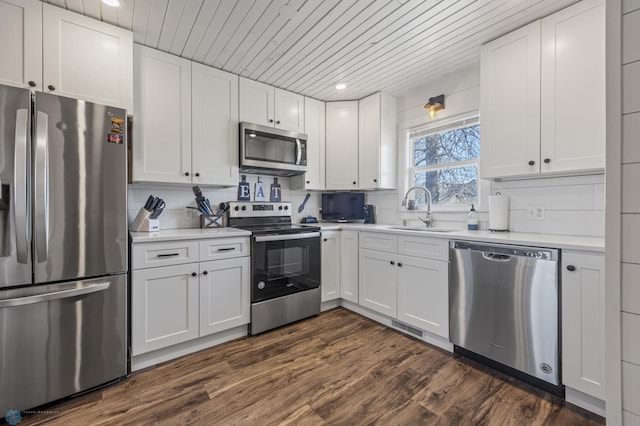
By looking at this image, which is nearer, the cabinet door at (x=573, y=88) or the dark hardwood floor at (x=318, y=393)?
the dark hardwood floor at (x=318, y=393)

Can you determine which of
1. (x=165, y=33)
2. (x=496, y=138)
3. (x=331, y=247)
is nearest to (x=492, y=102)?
(x=496, y=138)

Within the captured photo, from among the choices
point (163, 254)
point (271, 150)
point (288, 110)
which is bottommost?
point (163, 254)

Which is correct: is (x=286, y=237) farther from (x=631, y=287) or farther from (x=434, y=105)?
(x=631, y=287)

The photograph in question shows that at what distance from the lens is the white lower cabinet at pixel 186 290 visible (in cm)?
196

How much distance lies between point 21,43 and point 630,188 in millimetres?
2924

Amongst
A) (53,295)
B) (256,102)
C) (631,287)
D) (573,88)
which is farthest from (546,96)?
(53,295)

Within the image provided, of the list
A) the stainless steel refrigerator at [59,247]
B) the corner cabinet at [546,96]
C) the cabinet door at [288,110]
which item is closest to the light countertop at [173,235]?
the stainless steel refrigerator at [59,247]

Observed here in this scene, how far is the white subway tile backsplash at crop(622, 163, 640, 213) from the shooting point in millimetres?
650

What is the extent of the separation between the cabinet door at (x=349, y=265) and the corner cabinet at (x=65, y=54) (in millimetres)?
2211

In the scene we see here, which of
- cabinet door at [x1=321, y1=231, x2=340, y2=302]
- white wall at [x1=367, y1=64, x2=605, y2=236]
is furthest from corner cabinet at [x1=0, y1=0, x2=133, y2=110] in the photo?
white wall at [x1=367, y1=64, x2=605, y2=236]

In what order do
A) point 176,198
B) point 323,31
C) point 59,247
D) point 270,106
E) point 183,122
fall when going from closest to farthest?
point 59,247
point 323,31
point 183,122
point 176,198
point 270,106

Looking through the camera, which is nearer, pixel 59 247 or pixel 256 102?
pixel 59 247

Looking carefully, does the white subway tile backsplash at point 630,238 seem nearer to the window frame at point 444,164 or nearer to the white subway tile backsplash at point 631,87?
the white subway tile backsplash at point 631,87

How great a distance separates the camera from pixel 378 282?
8.91ft
